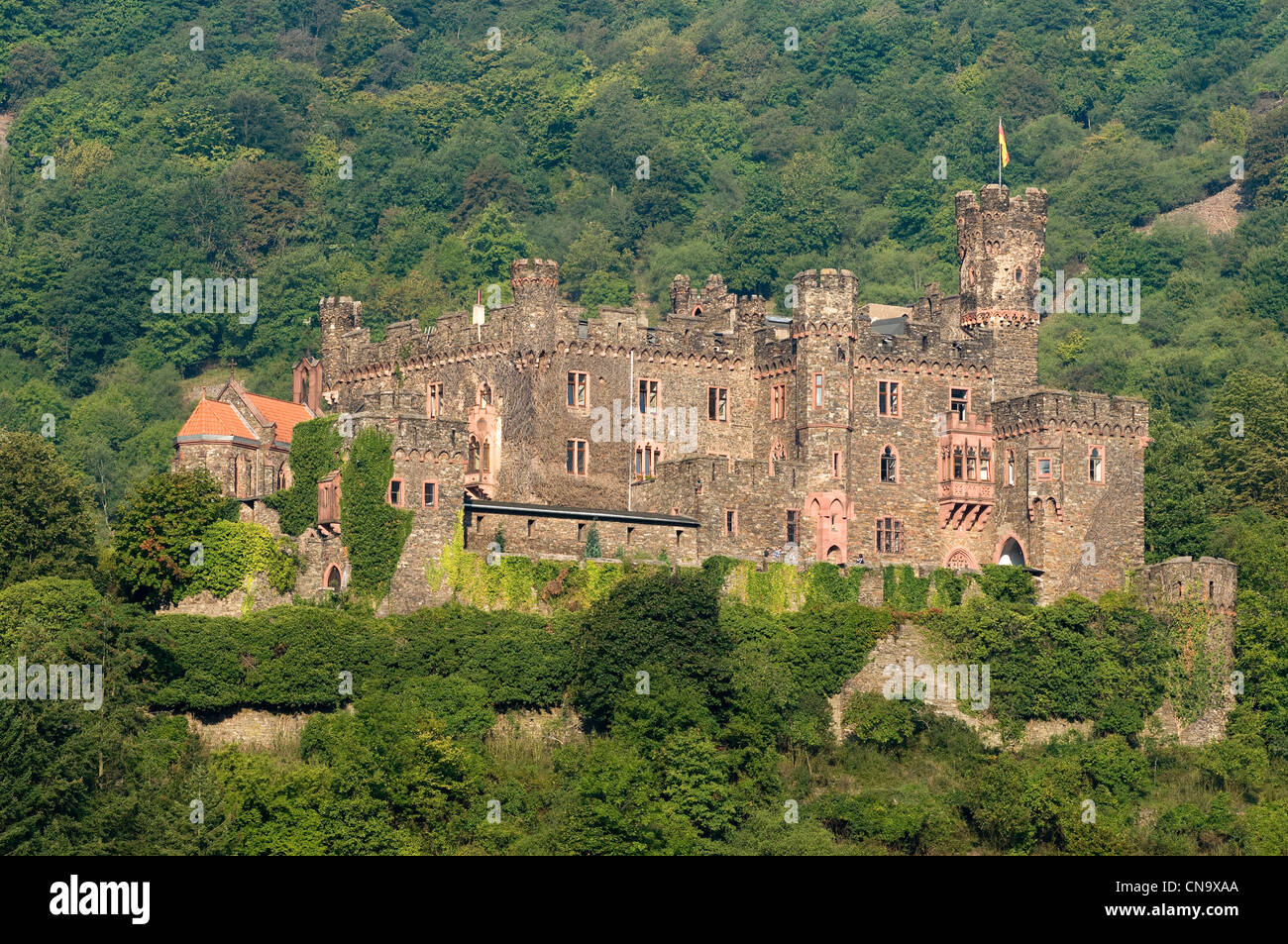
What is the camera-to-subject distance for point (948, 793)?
260 feet

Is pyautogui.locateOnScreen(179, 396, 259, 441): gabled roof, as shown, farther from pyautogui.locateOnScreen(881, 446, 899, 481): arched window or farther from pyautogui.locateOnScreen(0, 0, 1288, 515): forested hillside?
pyautogui.locateOnScreen(0, 0, 1288, 515): forested hillside

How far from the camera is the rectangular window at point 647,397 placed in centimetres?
9166

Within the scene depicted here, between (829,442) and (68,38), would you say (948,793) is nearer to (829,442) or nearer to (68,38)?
(829,442)

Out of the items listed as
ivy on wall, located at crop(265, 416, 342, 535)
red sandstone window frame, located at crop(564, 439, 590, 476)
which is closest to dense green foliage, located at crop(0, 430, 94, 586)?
ivy on wall, located at crop(265, 416, 342, 535)

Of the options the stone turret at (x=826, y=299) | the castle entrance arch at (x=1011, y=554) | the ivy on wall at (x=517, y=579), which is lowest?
the ivy on wall at (x=517, y=579)

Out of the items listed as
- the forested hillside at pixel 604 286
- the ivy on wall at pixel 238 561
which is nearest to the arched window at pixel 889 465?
the forested hillside at pixel 604 286

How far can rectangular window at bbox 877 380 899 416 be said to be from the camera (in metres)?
90.4

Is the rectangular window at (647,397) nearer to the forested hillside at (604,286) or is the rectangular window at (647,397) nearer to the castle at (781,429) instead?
the castle at (781,429)

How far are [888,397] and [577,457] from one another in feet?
38.3

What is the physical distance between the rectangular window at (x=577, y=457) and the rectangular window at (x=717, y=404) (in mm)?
5388

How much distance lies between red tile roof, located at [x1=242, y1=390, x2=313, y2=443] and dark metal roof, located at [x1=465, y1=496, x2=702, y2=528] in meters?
8.32

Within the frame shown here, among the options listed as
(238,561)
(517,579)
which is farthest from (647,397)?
(238,561)
